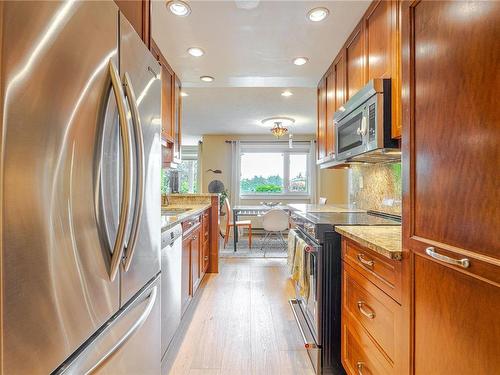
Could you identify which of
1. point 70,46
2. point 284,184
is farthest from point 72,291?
point 284,184

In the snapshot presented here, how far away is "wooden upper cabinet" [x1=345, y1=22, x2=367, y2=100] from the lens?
6.46 feet

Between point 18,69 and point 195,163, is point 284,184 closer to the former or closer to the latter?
point 195,163

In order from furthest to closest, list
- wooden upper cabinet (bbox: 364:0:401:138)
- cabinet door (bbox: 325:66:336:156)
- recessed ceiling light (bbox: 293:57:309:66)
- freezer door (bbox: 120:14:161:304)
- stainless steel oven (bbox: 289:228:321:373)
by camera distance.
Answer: cabinet door (bbox: 325:66:336:156) < recessed ceiling light (bbox: 293:57:309:66) < stainless steel oven (bbox: 289:228:321:373) < wooden upper cabinet (bbox: 364:0:401:138) < freezer door (bbox: 120:14:161:304)

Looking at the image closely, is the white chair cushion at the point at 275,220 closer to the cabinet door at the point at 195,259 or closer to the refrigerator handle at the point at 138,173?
the cabinet door at the point at 195,259

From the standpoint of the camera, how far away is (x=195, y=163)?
8.48m

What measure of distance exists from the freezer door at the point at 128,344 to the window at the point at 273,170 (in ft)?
18.7

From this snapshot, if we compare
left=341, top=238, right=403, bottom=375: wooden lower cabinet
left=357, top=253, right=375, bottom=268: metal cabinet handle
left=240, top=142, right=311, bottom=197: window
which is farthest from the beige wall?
left=357, top=253, right=375, bottom=268: metal cabinet handle

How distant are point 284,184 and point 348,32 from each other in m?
4.94

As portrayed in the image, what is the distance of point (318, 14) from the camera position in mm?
1870

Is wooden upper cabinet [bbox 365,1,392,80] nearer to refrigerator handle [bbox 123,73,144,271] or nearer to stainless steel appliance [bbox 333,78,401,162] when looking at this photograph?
stainless steel appliance [bbox 333,78,401,162]

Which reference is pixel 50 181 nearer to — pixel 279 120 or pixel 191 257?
pixel 191 257

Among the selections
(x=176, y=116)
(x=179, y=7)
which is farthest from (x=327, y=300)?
(x=176, y=116)

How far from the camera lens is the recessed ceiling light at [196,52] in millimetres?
2346

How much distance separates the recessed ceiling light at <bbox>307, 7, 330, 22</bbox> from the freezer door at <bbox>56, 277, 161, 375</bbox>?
187cm
